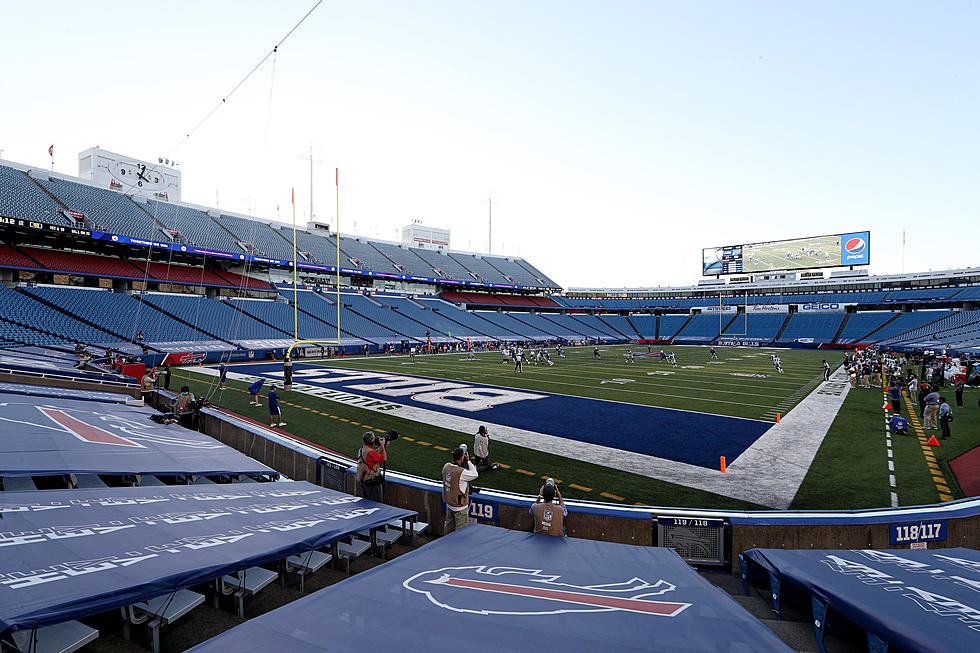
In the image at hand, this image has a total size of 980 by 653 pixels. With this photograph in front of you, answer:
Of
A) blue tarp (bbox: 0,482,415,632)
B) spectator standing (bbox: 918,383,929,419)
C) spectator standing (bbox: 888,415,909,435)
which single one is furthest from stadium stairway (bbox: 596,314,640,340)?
blue tarp (bbox: 0,482,415,632)

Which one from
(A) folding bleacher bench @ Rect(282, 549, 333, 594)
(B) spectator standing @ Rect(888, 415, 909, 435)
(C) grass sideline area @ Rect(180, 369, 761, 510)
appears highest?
(A) folding bleacher bench @ Rect(282, 549, 333, 594)

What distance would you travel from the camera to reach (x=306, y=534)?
4.47 metres

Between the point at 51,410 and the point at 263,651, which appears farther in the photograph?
the point at 51,410

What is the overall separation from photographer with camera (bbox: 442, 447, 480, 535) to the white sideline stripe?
551 centimetres

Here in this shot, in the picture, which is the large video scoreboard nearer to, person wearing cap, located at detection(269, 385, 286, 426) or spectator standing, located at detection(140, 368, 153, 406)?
person wearing cap, located at detection(269, 385, 286, 426)

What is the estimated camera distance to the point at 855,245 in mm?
59094

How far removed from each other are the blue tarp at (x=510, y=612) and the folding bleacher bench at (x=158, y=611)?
1.37m

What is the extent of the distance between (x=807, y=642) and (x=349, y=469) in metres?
6.17

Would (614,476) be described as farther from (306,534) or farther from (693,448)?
(306,534)

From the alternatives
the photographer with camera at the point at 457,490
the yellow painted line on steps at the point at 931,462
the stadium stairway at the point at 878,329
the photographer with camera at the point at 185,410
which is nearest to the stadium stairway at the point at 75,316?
the photographer with camera at the point at 185,410

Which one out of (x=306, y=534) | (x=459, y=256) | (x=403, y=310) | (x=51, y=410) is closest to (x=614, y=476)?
Answer: (x=306, y=534)

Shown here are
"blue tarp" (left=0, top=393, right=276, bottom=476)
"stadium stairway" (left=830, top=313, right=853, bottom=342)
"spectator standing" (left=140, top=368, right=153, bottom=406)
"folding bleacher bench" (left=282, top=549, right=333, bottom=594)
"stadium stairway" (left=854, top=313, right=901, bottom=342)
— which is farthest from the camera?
"stadium stairway" (left=830, top=313, right=853, bottom=342)

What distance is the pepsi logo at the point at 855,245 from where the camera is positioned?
192ft

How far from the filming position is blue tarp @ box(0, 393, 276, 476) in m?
6.00
